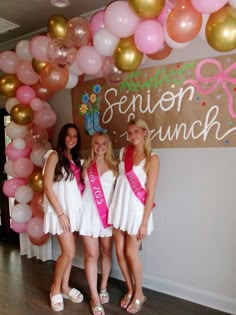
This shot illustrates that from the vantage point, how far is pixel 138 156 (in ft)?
7.26

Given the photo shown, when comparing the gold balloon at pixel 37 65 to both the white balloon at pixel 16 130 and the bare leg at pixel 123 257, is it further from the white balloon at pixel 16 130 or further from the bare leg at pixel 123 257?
the bare leg at pixel 123 257

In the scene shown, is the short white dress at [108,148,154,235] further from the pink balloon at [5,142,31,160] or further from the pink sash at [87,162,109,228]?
the pink balloon at [5,142,31,160]

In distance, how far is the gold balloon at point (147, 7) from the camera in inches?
65.6

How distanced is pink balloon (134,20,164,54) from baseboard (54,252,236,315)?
1.82m

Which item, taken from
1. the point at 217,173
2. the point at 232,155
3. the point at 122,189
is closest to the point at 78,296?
the point at 122,189

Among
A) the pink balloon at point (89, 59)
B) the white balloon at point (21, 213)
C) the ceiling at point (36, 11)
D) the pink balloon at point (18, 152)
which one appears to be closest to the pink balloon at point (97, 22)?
the pink balloon at point (89, 59)

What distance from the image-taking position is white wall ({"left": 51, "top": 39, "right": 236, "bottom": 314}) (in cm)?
220

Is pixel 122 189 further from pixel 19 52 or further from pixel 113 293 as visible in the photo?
pixel 19 52

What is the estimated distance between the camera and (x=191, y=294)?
2391 millimetres

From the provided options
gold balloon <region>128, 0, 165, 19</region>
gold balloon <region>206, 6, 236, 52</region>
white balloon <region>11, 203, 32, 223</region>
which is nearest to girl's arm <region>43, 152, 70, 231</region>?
white balloon <region>11, 203, 32, 223</region>

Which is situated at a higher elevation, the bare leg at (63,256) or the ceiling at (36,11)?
the ceiling at (36,11)

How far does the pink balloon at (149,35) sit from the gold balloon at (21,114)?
125 centimetres

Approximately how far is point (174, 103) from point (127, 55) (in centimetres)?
63

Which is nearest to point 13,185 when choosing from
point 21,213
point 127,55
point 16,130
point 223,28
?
point 21,213
